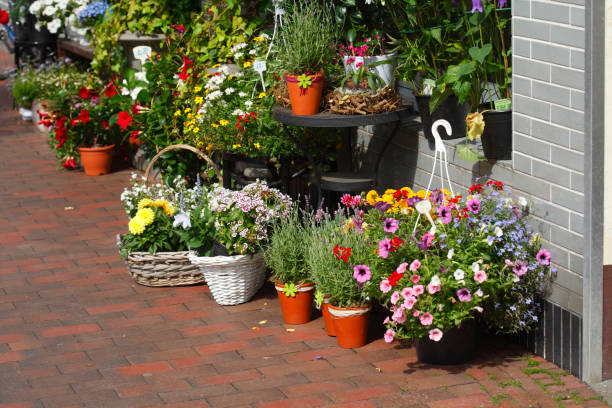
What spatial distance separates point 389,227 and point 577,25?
1.19 m

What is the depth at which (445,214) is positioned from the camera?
416 cm

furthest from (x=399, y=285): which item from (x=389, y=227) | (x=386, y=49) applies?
(x=386, y=49)

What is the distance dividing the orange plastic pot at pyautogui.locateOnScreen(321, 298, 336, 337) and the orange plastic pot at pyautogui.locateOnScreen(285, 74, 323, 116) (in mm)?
1097

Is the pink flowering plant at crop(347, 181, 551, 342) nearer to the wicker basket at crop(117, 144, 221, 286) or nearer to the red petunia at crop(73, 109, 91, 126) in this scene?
the wicker basket at crop(117, 144, 221, 286)

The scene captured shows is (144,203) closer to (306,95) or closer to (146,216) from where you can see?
(146,216)

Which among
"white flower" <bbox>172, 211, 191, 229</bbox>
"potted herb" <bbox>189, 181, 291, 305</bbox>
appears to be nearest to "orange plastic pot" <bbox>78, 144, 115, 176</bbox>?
"white flower" <bbox>172, 211, 191, 229</bbox>

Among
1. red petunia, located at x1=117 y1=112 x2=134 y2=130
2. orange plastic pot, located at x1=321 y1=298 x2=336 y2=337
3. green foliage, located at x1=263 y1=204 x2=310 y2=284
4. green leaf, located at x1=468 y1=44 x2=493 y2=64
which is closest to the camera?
green leaf, located at x1=468 y1=44 x2=493 y2=64

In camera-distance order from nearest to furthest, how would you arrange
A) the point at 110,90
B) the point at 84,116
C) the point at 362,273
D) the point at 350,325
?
the point at 362,273
the point at 350,325
the point at 84,116
the point at 110,90

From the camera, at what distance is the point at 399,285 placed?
13.5 feet

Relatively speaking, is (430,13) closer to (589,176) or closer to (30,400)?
(589,176)

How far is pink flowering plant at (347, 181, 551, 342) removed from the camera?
403 centimetres

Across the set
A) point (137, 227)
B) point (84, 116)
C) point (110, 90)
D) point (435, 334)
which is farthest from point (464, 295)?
point (110, 90)

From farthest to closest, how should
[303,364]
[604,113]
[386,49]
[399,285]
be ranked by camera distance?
[386,49], [303,364], [399,285], [604,113]

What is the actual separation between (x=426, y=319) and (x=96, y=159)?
16.4 ft
